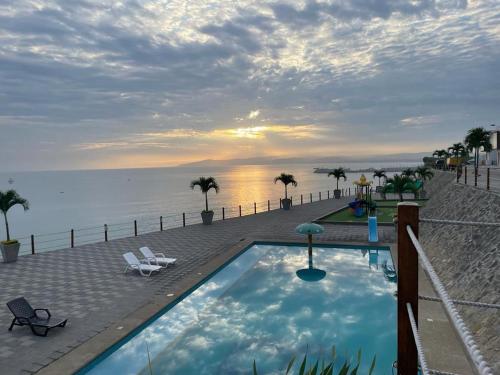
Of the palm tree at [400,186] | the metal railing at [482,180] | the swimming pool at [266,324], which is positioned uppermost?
the metal railing at [482,180]

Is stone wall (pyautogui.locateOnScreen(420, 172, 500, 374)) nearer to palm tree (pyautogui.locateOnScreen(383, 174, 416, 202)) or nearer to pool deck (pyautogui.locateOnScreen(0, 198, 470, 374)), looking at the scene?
pool deck (pyautogui.locateOnScreen(0, 198, 470, 374))

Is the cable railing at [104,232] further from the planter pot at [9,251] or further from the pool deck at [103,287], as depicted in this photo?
the planter pot at [9,251]

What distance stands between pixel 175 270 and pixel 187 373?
6562mm

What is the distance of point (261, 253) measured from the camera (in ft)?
56.8

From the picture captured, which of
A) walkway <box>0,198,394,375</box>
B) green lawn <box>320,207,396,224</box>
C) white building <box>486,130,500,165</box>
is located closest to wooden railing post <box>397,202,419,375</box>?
walkway <box>0,198,394,375</box>

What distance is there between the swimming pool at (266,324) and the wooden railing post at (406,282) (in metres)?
5.52

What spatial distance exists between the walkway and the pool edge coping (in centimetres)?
22

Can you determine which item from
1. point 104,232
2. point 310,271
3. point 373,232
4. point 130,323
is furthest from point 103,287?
point 104,232

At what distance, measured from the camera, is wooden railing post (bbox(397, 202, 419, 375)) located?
280cm

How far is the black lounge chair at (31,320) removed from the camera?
8789 millimetres

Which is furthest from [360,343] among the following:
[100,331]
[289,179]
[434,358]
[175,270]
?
[289,179]

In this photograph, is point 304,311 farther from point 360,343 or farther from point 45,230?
point 45,230

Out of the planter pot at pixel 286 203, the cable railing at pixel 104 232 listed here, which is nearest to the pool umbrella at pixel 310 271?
the cable railing at pixel 104 232

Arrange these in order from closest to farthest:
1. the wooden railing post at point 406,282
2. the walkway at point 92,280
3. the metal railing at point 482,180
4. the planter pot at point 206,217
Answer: the wooden railing post at point 406,282
the walkway at point 92,280
the metal railing at point 482,180
the planter pot at point 206,217
